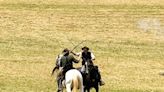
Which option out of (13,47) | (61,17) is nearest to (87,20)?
(61,17)

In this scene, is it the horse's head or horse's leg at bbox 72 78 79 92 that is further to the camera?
the horse's head

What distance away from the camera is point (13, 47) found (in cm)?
4666

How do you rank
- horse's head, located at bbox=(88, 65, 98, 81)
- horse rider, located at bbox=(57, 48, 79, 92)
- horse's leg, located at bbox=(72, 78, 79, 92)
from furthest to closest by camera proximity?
→ horse's head, located at bbox=(88, 65, 98, 81) → horse rider, located at bbox=(57, 48, 79, 92) → horse's leg, located at bbox=(72, 78, 79, 92)

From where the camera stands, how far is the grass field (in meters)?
34.8

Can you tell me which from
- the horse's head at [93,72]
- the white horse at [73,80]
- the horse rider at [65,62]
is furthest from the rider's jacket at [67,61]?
the horse's head at [93,72]

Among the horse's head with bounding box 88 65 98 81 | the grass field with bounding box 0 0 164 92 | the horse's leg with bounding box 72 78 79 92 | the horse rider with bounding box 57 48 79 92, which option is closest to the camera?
the horse's leg with bounding box 72 78 79 92

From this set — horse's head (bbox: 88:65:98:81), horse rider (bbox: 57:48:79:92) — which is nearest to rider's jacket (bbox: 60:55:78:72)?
horse rider (bbox: 57:48:79:92)

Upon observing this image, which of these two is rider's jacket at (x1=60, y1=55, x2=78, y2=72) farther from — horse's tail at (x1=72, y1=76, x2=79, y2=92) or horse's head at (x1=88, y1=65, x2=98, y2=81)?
horse's head at (x1=88, y1=65, x2=98, y2=81)

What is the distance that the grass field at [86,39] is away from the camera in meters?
34.8

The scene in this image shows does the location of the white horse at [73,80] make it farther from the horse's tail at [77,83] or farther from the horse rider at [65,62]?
the horse rider at [65,62]

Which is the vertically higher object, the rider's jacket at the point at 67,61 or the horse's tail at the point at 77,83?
the rider's jacket at the point at 67,61

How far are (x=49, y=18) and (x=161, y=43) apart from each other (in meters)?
11.5

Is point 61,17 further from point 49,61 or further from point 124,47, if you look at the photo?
point 49,61

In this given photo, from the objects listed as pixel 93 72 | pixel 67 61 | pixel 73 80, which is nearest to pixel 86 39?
pixel 93 72
